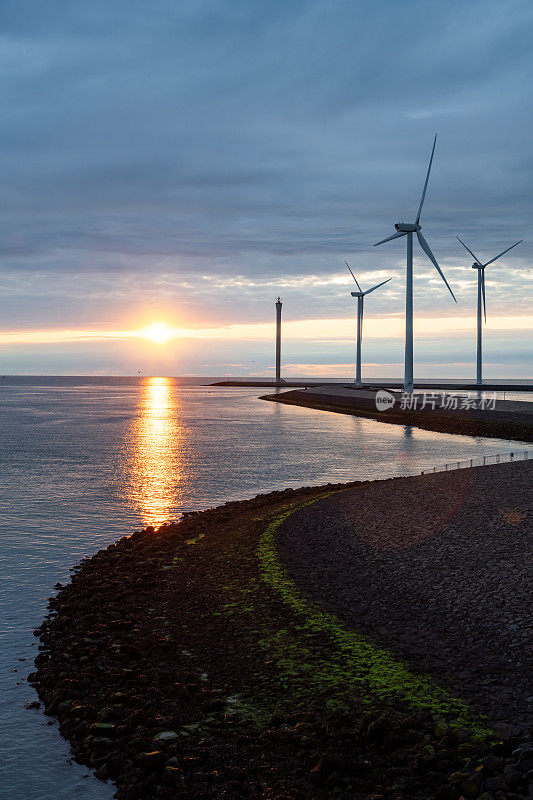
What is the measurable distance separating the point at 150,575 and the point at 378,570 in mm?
6443

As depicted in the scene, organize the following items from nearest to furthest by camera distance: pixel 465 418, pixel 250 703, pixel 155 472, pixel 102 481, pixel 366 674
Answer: pixel 250 703
pixel 366 674
pixel 102 481
pixel 155 472
pixel 465 418

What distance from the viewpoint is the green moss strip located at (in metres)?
9.77

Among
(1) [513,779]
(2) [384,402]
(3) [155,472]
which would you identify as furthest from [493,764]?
(2) [384,402]

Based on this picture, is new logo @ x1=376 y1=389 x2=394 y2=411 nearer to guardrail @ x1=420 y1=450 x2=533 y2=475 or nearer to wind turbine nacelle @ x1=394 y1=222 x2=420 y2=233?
wind turbine nacelle @ x1=394 y1=222 x2=420 y2=233

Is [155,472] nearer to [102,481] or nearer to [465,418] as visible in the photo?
[102,481]

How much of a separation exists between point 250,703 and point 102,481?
29.2m

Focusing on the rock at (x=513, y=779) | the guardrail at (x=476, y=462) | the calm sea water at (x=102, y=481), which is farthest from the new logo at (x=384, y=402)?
the rock at (x=513, y=779)

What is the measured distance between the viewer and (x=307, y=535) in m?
20.2

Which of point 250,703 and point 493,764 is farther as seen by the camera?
point 250,703

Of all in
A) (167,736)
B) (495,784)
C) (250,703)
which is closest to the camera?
(495,784)

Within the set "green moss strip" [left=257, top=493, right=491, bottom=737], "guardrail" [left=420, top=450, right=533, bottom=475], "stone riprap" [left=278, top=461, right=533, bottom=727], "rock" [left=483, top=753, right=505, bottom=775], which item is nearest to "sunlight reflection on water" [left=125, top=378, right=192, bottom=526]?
"stone riprap" [left=278, top=461, right=533, bottom=727]

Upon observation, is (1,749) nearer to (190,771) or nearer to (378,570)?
(190,771)

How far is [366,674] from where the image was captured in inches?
438

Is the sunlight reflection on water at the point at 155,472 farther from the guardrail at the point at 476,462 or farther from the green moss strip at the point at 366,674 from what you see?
the guardrail at the point at 476,462
